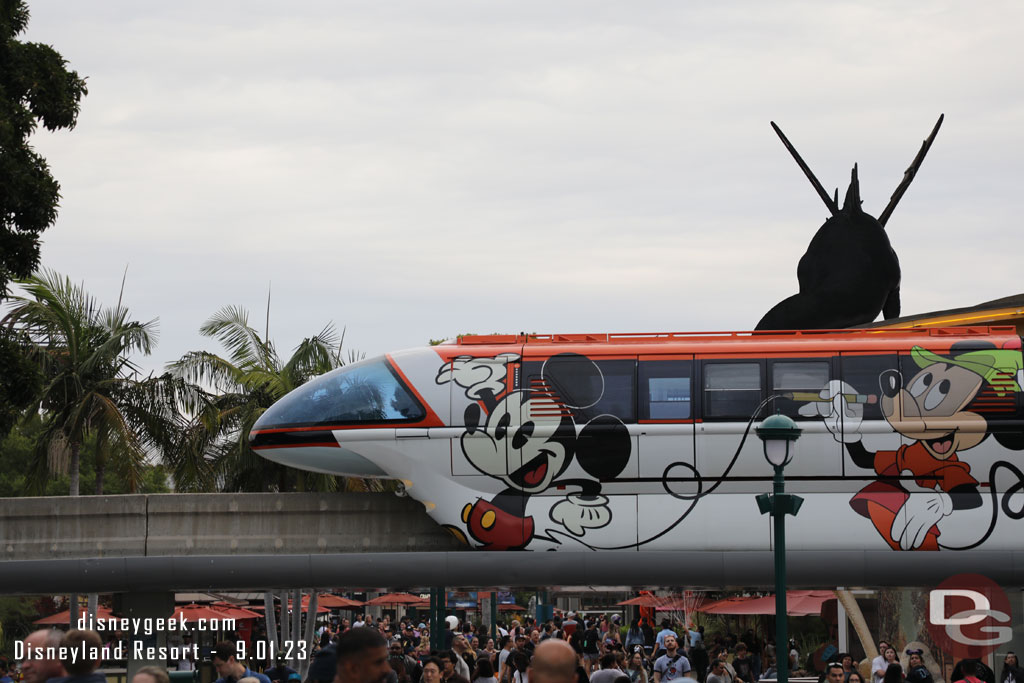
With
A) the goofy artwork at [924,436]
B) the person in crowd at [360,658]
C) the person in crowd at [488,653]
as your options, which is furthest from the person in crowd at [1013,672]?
the person in crowd at [360,658]

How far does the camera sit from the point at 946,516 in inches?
781

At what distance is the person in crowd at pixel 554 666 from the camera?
6.30 metres

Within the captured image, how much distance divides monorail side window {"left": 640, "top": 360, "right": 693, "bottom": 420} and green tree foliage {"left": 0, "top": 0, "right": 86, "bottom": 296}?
390 inches

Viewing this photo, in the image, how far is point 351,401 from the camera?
2052 cm

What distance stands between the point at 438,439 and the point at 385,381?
4.09 feet

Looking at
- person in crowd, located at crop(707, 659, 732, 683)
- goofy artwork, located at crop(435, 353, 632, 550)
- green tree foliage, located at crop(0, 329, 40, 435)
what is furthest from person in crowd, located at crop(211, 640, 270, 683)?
green tree foliage, located at crop(0, 329, 40, 435)

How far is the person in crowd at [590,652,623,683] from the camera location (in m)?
15.5

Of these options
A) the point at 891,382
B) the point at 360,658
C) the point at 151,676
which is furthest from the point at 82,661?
the point at 891,382

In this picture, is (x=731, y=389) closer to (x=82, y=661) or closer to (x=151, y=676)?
(x=82, y=661)

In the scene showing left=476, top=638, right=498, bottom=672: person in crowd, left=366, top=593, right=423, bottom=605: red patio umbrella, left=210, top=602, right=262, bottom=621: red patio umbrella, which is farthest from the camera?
left=366, top=593, right=423, bottom=605: red patio umbrella

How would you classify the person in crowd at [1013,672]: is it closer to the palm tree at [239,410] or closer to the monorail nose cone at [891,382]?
the monorail nose cone at [891,382]

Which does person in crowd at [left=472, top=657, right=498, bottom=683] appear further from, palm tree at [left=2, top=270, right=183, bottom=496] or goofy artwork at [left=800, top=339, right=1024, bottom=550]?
palm tree at [left=2, top=270, right=183, bottom=496]

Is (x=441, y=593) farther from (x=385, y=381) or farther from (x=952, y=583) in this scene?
(x=952, y=583)

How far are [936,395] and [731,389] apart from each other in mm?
2938
